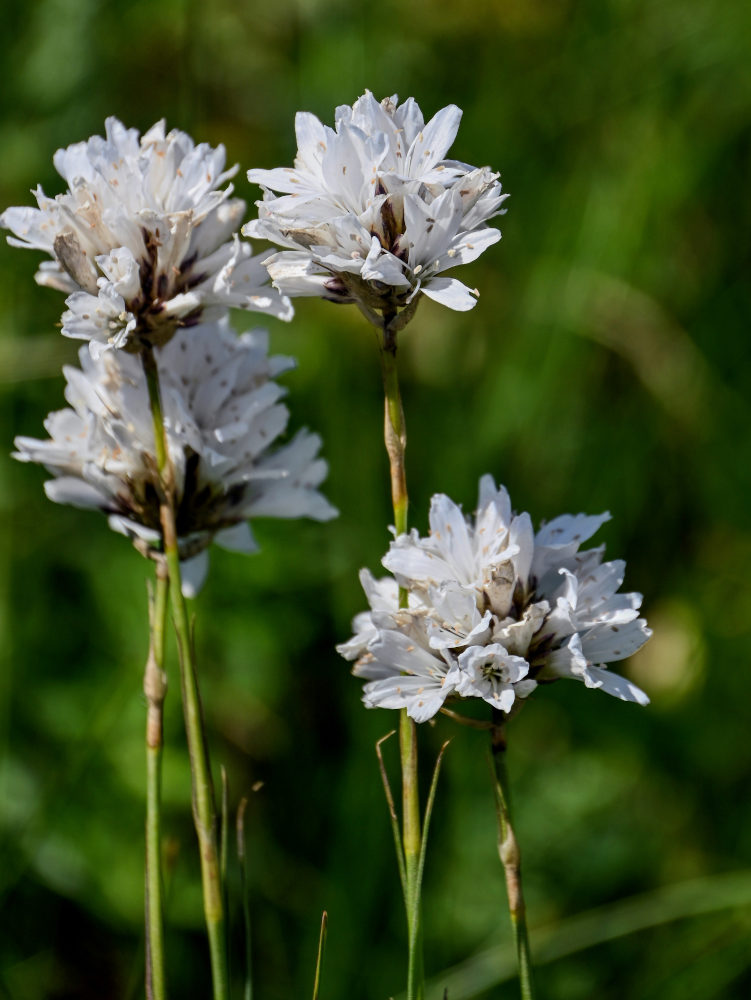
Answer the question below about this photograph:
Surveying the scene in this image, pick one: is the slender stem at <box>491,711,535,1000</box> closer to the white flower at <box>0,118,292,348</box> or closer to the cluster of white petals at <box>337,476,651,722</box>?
the cluster of white petals at <box>337,476,651,722</box>

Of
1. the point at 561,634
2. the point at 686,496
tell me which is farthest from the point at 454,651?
the point at 686,496

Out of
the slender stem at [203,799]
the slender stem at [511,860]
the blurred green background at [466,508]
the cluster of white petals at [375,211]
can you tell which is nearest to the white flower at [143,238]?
the cluster of white petals at [375,211]

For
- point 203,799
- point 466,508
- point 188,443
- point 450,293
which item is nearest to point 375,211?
point 450,293

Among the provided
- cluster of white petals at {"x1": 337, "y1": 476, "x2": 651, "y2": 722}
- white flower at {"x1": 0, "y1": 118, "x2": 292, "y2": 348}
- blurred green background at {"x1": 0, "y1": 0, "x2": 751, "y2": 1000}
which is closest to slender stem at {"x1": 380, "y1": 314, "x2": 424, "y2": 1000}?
cluster of white petals at {"x1": 337, "y1": 476, "x2": 651, "y2": 722}

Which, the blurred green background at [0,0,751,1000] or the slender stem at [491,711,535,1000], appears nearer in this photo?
the slender stem at [491,711,535,1000]

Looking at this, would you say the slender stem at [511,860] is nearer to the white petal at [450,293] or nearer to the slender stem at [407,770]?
the slender stem at [407,770]
